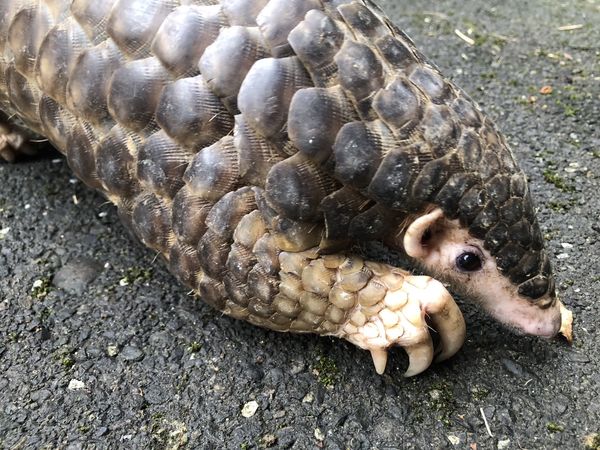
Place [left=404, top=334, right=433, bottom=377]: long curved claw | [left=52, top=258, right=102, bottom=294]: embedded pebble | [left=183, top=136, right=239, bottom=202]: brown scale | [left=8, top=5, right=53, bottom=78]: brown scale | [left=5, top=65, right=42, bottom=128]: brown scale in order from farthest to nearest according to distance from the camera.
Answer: [left=52, top=258, right=102, bottom=294]: embedded pebble, [left=5, top=65, right=42, bottom=128]: brown scale, [left=8, top=5, right=53, bottom=78]: brown scale, [left=404, top=334, right=433, bottom=377]: long curved claw, [left=183, top=136, right=239, bottom=202]: brown scale

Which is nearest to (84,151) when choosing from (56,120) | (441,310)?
(56,120)

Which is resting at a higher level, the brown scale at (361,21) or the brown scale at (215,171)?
the brown scale at (361,21)

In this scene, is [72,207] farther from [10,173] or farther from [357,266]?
[357,266]

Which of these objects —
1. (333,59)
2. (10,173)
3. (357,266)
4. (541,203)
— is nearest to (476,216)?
(357,266)

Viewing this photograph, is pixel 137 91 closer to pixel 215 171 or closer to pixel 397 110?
pixel 215 171

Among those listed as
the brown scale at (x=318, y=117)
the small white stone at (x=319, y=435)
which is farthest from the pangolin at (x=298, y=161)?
the small white stone at (x=319, y=435)

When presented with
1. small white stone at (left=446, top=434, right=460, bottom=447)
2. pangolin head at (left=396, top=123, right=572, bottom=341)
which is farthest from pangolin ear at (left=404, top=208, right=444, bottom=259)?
small white stone at (left=446, top=434, right=460, bottom=447)

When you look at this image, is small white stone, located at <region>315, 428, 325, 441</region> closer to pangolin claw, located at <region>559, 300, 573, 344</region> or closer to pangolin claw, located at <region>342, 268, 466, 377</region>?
pangolin claw, located at <region>342, 268, 466, 377</region>

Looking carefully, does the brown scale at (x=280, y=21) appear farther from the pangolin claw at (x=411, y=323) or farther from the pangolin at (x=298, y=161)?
the pangolin claw at (x=411, y=323)
